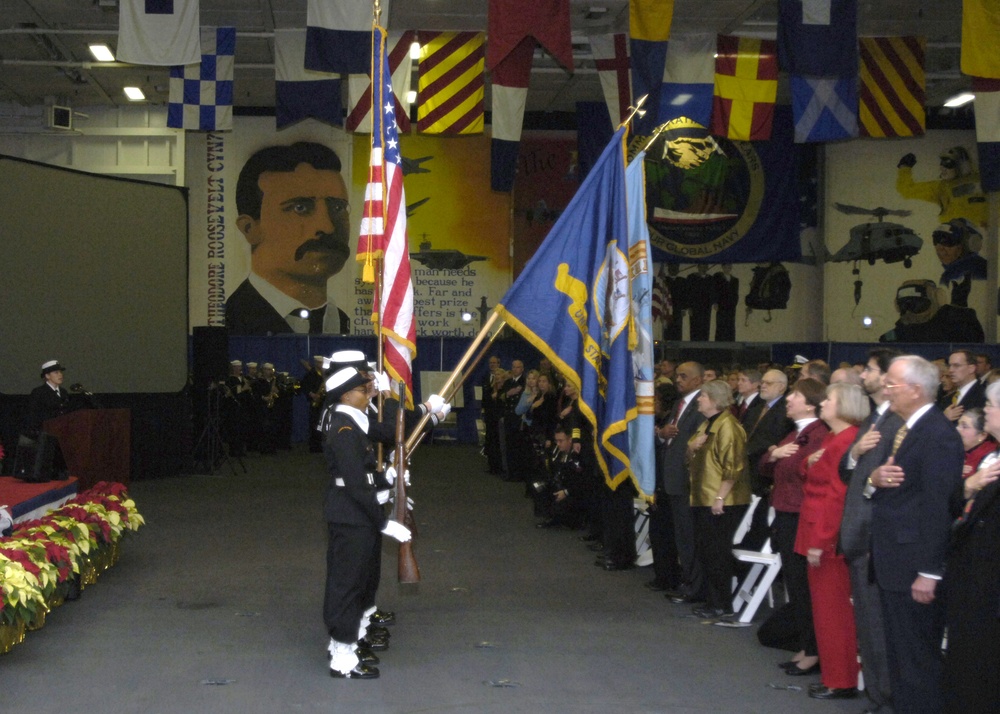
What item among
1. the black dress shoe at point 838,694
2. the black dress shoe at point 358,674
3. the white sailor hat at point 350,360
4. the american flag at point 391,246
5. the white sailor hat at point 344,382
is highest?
the american flag at point 391,246

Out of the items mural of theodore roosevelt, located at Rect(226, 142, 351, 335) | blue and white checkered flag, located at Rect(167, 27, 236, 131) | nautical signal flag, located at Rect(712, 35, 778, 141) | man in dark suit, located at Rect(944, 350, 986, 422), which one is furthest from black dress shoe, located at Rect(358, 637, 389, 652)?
mural of theodore roosevelt, located at Rect(226, 142, 351, 335)

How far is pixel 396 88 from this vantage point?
15180mm

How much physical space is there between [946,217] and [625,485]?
56.3ft

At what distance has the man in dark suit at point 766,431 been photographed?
23.9 ft

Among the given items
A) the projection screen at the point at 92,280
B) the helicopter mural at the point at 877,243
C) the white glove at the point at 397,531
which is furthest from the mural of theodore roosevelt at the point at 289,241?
the white glove at the point at 397,531

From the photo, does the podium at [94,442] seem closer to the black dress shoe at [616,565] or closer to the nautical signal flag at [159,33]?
the nautical signal flag at [159,33]

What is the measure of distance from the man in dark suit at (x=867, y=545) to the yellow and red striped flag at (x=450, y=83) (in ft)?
36.4

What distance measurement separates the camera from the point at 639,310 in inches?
289

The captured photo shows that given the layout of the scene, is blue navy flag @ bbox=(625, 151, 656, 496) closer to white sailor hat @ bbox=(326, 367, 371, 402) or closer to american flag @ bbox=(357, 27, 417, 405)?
american flag @ bbox=(357, 27, 417, 405)

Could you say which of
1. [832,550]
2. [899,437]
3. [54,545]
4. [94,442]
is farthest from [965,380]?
[94,442]

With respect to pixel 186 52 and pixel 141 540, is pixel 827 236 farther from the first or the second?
pixel 141 540

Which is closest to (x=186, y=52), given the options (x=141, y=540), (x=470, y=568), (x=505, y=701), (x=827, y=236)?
(x=141, y=540)

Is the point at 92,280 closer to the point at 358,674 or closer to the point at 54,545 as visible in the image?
the point at 54,545

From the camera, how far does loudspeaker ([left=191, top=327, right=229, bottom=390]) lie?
1605 centimetres
